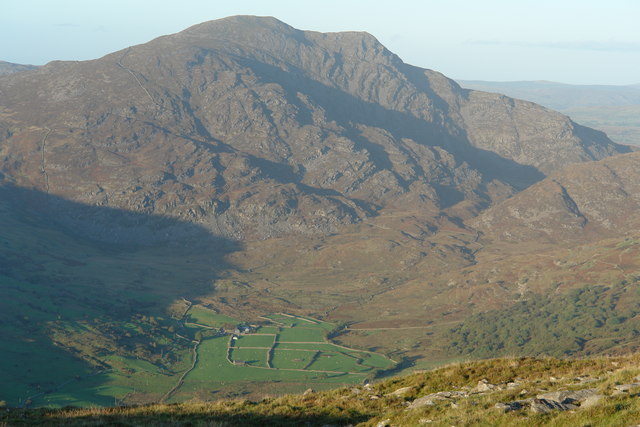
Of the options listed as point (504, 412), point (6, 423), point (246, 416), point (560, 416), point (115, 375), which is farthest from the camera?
point (115, 375)

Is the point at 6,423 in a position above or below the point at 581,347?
above

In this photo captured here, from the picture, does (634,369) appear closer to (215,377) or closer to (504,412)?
(504,412)

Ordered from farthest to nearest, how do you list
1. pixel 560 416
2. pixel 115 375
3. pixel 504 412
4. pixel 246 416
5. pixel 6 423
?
pixel 115 375 → pixel 246 416 → pixel 6 423 → pixel 504 412 → pixel 560 416

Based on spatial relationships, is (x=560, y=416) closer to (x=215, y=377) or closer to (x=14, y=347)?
(x=215, y=377)

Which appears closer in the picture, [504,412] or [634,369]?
[504,412]

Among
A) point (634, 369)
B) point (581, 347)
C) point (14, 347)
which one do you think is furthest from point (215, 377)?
point (634, 369)

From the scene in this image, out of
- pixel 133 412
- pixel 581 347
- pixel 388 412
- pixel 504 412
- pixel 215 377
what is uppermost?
pixel 504 412

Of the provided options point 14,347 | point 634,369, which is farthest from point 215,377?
point 634,369
